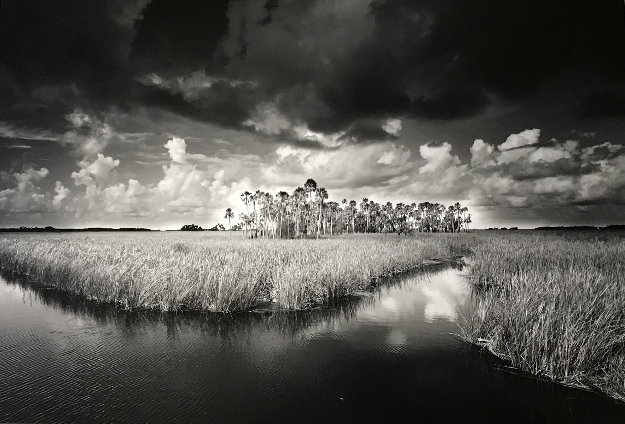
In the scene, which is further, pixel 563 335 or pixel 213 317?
pixel 213 317

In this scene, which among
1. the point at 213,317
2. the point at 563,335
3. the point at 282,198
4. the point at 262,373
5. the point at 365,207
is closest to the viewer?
the point at 563,335

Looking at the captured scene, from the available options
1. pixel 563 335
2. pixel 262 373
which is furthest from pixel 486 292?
pixel 262 373

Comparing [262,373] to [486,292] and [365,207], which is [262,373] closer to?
[486,292]

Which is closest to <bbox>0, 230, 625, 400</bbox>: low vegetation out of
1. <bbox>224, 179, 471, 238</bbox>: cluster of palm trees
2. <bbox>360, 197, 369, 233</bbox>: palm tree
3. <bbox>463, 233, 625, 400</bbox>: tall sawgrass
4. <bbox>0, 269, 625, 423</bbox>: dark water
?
<bbox>463, 233, 625, 400</bbox>: tall sawgrass

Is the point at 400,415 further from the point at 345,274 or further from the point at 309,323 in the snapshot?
the point at 345,274

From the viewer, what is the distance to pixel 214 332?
739 centimetres

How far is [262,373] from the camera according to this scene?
17.5 feet

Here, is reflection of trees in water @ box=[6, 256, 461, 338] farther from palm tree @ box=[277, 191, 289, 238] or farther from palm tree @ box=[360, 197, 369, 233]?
palm tree @ box=[360, 197, 369, 233]

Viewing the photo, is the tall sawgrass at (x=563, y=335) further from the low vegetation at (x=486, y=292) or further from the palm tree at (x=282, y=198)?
the palm tree at (x=282, y=198)

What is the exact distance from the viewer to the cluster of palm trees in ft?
207

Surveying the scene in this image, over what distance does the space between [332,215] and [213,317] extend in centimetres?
8000

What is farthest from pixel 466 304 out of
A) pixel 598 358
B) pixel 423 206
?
pixel 423 206

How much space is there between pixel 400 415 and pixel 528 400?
195cm

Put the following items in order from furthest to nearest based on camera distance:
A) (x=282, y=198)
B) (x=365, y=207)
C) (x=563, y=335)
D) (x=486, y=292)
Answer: (x=365, y=207) → (x=282, y=198) → (x=486, y=292) → (x=563, y=335)
